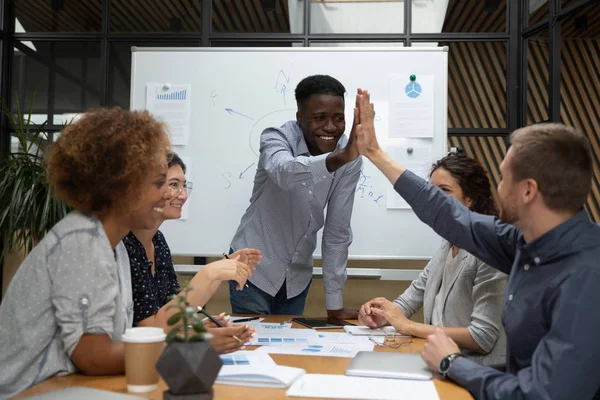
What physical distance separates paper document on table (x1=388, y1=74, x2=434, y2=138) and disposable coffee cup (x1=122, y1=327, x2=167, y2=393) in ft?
8.21

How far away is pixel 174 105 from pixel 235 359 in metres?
2.37

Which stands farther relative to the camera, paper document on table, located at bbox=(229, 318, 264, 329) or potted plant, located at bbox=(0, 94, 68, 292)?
potted plant, located at bbox=(0, 94, 68, 292)

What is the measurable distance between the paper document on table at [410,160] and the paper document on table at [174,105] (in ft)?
4.03

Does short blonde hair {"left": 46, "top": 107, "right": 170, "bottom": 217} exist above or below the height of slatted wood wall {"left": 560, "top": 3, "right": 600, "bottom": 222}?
below

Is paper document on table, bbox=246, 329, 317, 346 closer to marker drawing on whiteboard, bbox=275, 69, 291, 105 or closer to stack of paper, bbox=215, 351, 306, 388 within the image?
stack of paper, bbox=215, 351, 306, 388

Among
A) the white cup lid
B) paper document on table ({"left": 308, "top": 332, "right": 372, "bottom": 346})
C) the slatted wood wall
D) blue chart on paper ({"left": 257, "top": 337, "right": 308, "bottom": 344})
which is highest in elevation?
the slatted wood wall

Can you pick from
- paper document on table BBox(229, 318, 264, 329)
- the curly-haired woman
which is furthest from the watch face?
paper document on table BBox(229, 318, 264, 329)

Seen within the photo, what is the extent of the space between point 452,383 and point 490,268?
0.70 m

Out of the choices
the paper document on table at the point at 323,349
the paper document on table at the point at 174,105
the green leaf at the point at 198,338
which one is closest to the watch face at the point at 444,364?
the paper document on table at the point at 323,349

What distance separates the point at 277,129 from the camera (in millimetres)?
2713

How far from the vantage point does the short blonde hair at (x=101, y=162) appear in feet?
4.42

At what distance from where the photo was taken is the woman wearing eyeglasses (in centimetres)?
156

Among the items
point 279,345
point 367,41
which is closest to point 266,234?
point 279,345

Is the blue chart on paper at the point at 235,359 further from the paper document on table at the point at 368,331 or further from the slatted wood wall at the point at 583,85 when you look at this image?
the slatted wood wall at the point at 583,85
